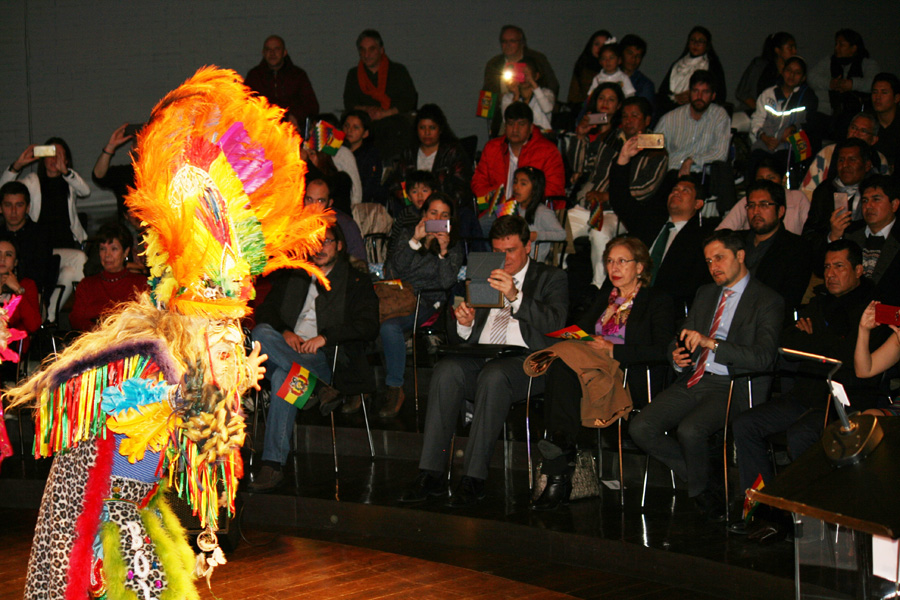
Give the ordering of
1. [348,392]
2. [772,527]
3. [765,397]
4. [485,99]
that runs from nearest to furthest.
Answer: [772,527], [765,397], [348,392], [485,99]

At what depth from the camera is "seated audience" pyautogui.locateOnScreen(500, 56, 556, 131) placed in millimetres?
8477

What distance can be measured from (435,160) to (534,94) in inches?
58.9

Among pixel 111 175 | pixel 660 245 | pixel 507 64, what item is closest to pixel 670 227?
pixel 660 245

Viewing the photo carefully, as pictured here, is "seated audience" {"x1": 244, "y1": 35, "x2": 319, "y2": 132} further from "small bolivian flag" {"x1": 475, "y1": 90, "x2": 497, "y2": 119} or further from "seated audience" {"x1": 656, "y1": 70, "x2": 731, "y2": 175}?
"seated audience" {"x1": 656, "y1": 70, "x2": 731, "y2": 175}

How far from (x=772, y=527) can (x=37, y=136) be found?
858 centimetres

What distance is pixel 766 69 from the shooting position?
8.88m

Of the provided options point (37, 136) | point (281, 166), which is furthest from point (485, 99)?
point (281, 166)

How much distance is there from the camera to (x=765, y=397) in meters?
4.76

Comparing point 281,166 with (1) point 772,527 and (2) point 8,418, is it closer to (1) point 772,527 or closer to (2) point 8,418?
(1) point 772,527

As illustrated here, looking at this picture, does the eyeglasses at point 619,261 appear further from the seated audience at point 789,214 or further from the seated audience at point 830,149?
the seated audience at point 830,149

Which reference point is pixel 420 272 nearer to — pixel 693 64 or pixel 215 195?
pixel 215 195

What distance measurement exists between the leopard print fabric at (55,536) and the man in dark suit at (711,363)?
9.95ft

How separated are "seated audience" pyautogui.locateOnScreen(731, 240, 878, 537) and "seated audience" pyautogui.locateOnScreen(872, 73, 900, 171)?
2.51m

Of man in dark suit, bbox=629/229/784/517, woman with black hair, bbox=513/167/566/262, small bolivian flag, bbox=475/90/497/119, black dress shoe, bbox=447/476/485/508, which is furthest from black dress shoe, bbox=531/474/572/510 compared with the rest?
small bolivian flag, bbox=475/90/497/119
